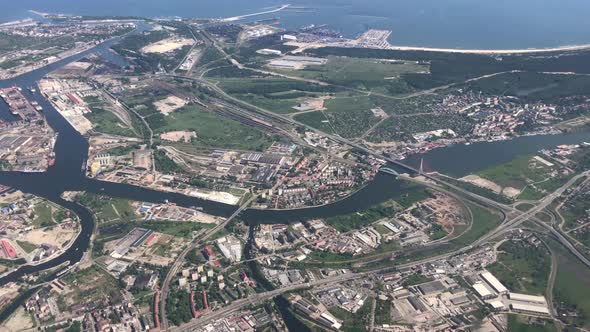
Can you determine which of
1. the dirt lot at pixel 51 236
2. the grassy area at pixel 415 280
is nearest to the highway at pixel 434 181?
the grassy area at pixel 415 280

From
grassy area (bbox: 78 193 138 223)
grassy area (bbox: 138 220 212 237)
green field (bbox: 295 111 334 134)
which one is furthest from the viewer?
green field (bbox: 295 111 334 134)

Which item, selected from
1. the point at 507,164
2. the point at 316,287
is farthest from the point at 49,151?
the point at 507,164

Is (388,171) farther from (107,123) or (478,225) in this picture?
(107,123)

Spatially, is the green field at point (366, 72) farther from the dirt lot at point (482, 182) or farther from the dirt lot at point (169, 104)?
the dirt lot at point (482, 182)

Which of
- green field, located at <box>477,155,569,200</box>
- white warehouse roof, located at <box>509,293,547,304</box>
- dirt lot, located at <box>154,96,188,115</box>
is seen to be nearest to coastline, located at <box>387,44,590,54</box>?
dirt lot, located at <box>154,96,188,115</box>

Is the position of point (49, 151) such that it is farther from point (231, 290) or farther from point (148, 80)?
point (231, 290)

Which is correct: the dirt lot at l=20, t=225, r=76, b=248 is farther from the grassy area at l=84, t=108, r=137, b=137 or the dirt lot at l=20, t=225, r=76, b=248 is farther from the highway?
the grassy area at l=84, t=108, r=137, b=137

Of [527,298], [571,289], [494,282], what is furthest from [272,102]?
[571,289]

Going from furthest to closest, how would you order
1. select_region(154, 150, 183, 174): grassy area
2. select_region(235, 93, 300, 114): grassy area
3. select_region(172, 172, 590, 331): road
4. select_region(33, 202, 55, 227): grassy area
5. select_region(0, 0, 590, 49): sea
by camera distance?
select_region(0, 0, 590, 49): sea → select_region(235, 93, 300, 114): grassy area → select_region(154, 150, 183, 174): grassy area → select_region(33, 202, 55, 227): grassy area → select_region(172, 172, 590, 331): road
